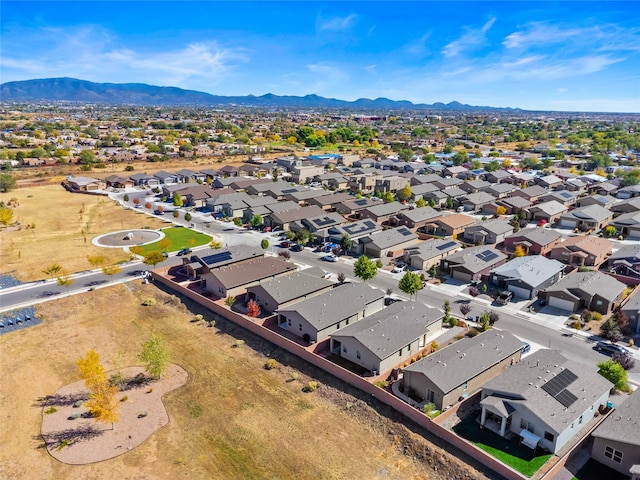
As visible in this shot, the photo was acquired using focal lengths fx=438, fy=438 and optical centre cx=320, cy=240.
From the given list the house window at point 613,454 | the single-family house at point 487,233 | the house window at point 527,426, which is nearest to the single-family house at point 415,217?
the single-family house at point 487,233

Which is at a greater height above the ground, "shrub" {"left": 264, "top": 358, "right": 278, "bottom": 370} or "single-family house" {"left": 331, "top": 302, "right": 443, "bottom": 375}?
"single-family house" {"left": 331, "top": 302, "right": 443, "bottom": 375}

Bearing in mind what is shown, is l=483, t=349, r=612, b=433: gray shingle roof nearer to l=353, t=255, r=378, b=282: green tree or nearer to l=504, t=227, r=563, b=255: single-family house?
l=353, t=255, r=378, b=282: green tree

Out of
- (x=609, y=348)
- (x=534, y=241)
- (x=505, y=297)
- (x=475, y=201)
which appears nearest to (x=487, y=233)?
(x=534, y=241)

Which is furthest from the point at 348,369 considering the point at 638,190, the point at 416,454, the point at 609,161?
the point at 609,161

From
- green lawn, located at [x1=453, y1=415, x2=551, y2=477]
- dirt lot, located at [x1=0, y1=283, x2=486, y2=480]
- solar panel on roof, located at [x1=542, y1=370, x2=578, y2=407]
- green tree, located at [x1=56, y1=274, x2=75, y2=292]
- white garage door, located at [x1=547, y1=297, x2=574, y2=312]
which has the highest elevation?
solar panel on roof, located at [x1=542, y1=370, x2=578, y2=407]

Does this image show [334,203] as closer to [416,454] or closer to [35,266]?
[35,266]

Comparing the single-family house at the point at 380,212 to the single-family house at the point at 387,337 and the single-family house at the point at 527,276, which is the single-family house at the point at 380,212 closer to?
the single-family house at the point at 527,276

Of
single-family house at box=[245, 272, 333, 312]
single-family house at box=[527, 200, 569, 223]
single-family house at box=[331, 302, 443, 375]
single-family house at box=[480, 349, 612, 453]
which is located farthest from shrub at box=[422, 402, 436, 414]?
single-family house at box=[527, 200, 569, 223]
